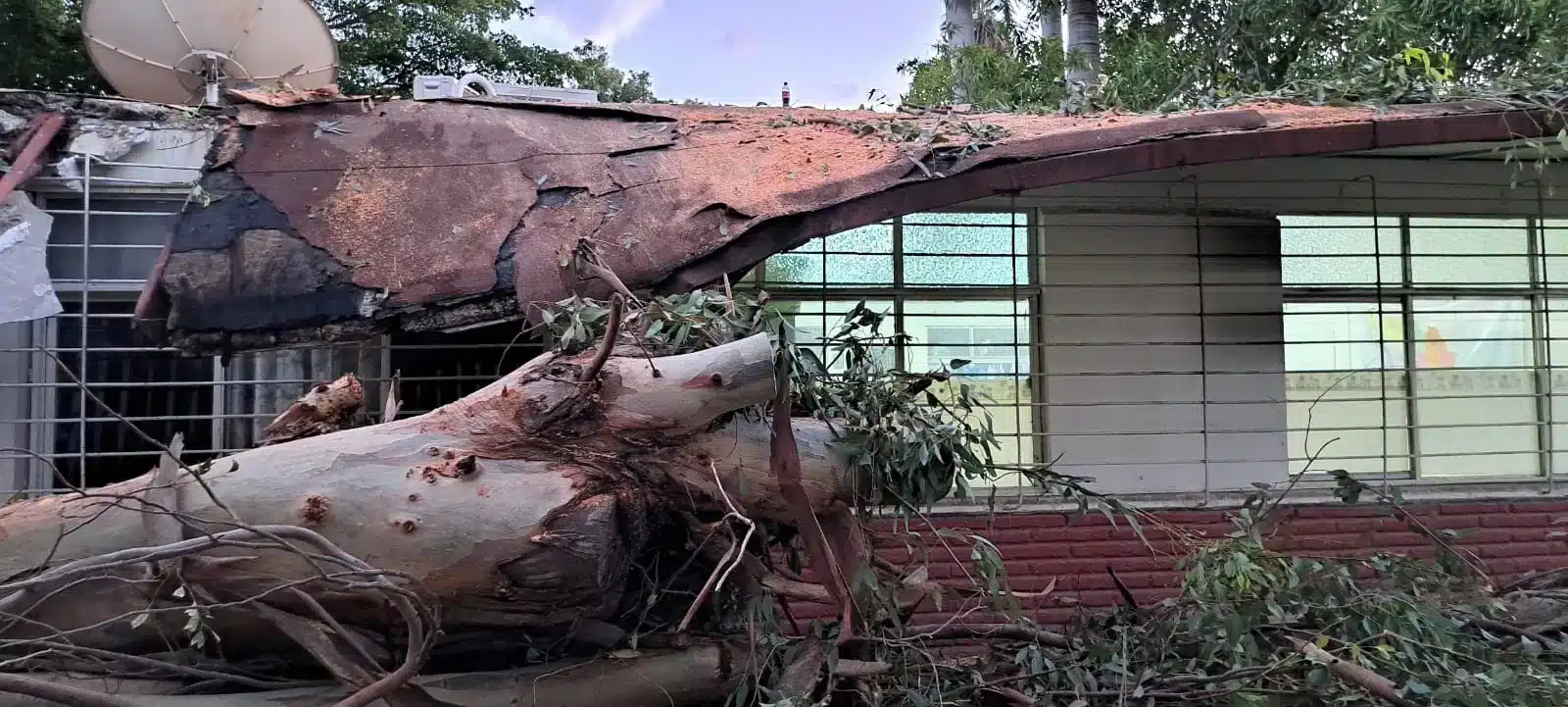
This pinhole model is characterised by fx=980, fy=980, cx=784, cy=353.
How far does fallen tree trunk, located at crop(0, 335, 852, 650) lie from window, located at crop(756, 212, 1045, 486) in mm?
2976

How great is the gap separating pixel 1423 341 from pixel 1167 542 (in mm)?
2321

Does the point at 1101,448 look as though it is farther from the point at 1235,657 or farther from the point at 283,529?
the point at 283,529

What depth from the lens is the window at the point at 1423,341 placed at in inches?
243

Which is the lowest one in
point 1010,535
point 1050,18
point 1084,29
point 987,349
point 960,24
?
point 1010,535

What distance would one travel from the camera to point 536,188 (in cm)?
432

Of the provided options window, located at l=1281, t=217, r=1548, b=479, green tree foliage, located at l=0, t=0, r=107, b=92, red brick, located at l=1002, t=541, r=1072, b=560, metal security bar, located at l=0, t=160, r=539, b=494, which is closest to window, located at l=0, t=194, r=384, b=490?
metal security bar, located at l=0, t=160, r=539, b=494

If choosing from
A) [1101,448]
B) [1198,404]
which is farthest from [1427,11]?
[1101,448]

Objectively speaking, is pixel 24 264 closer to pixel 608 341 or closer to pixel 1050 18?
pixel 608 341

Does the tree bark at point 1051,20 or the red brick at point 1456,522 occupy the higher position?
the tree bark at point 1051,20

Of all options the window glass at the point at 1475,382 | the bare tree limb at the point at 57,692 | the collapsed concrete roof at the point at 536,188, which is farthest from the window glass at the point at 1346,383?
the bare tree limb at the point at 57,692

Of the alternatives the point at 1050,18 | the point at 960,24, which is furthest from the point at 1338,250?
the point at 960,24

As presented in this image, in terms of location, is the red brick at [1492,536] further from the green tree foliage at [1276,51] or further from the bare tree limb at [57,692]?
the bare tree limb at [57,692]

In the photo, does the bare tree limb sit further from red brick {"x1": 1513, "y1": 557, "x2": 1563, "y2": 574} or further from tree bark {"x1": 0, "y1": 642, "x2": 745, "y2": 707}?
red brick {"x1": 1513, "y1": 557, "x2": 1563, "y2": 574}

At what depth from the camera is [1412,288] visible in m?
6.30
